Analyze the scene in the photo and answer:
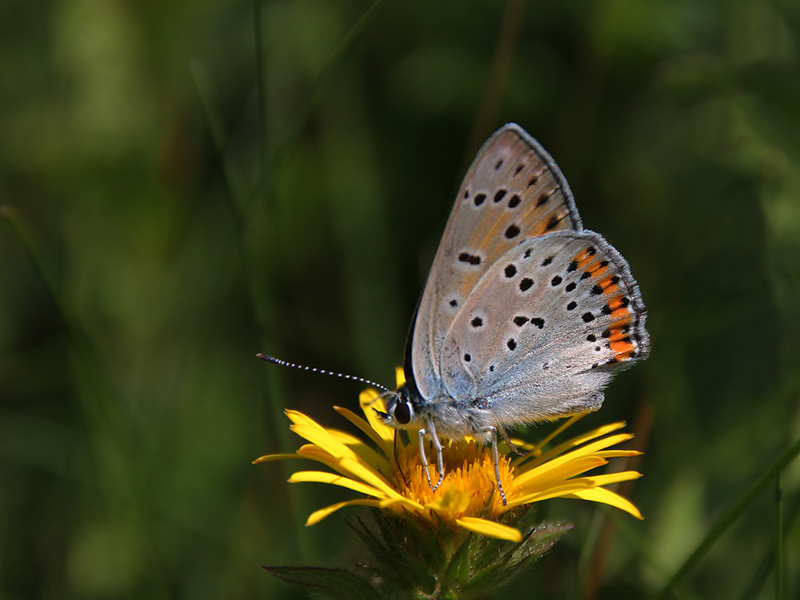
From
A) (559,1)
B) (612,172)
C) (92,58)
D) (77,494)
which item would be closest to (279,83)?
(92,58)

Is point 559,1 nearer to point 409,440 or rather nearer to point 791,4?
point 791,4

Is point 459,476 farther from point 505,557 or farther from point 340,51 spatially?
point 340,51

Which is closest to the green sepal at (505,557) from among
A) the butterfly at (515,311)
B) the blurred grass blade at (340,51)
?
the butterfly at (515,311)

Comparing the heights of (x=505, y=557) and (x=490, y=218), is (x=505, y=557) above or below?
below

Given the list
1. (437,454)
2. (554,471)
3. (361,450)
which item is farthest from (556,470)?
(361,450)

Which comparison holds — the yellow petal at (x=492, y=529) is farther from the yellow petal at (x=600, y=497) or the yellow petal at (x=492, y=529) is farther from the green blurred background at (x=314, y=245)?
the green blurred background at (x=314, y=245)
